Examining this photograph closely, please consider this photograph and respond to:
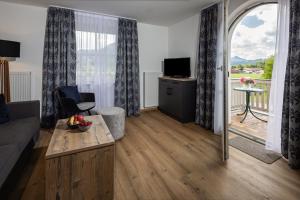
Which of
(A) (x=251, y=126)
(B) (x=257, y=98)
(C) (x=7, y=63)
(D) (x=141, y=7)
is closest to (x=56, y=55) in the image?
(C) (x=7, y=63)

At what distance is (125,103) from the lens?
161 inches

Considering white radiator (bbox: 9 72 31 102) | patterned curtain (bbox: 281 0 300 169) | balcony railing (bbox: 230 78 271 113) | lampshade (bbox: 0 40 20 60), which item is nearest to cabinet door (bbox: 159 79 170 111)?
balcony railing (bbox: 230 78 271 113)

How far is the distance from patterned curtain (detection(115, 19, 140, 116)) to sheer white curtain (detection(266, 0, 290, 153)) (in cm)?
282

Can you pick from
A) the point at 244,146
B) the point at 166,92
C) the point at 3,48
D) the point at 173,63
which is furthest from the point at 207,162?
the point at 3,48

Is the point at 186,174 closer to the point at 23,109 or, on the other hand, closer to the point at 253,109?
the point at 23,109

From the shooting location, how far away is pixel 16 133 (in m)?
1.79

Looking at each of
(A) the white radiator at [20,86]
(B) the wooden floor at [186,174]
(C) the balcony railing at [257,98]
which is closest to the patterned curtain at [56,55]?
(A) the white radiator at [20,86]

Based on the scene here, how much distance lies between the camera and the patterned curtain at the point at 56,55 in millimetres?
3250

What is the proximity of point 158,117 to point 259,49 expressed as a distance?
322 centimetres

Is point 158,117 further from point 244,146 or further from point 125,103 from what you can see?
point 244,146

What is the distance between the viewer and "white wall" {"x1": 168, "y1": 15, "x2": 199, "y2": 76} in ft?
12.2

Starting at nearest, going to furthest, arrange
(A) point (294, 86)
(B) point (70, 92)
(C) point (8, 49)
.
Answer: (A) point (294, 86), (C) point (8, 49), (B) point (70, 92)

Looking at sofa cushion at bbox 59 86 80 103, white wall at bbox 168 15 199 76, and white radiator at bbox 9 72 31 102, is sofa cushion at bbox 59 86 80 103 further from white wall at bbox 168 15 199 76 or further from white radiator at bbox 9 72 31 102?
white wall at bbox 168 15 199 76

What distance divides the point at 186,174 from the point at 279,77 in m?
1.77
